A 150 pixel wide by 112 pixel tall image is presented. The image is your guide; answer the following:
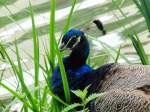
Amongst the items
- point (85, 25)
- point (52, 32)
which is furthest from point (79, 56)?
point (85, 25)

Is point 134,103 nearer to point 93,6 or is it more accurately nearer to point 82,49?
point 82,49

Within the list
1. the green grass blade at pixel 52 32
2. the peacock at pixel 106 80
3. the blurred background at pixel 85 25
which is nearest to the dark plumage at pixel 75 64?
the peacock at pixel 106 80

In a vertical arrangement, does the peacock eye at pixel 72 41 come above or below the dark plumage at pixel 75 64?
above

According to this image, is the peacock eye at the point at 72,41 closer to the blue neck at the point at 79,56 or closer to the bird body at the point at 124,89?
the blue neck at the point at 79,56

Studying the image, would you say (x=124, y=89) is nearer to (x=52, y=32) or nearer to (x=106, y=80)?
(x=106, y=80)

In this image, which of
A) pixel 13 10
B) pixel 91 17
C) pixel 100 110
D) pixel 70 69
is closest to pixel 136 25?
pixel 91 17

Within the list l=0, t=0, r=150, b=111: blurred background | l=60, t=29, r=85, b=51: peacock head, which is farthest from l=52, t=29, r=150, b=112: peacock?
l=0, t=0, r=150, b=111: blurred background

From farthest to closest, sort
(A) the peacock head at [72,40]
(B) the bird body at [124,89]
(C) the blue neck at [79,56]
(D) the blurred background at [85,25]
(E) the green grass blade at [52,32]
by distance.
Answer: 1. (D) the blurred background at [85,25]
2. (C) the blue neck at [79,56]
3. (A) the peacock head at [72,40]
4. (E) the green grass blade at [52,32]
5. (B) the bird body at [124,89]
